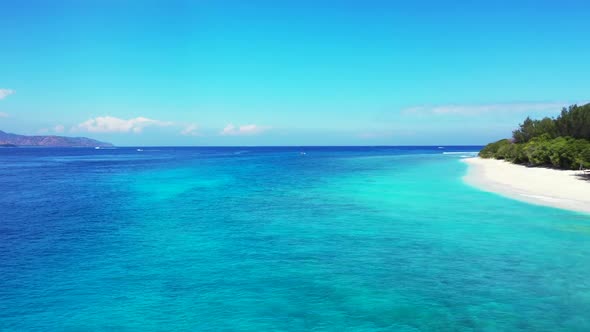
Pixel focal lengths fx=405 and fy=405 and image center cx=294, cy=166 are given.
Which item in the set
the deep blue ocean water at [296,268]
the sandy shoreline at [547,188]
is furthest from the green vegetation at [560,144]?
the deep blue ocean water at [296,268]

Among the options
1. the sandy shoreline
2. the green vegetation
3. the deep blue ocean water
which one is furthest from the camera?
the green vegetation

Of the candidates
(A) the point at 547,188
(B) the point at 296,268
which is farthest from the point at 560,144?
(B) the point at 296,268

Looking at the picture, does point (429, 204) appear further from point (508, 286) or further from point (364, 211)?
point (508, 286)

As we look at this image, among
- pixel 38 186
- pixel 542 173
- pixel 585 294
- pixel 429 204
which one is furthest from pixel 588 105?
pixel 38 186

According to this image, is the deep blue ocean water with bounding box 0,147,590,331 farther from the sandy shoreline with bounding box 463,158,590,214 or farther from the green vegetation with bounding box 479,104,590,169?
the green vegetation with bounding box 479,104,590,169

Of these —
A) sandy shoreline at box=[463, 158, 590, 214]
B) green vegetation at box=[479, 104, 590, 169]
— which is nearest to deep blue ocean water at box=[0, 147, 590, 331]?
sandy shoreline at box=[463, 158, 590, 214]

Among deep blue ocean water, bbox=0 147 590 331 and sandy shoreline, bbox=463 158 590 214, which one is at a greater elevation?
sandy shoreline, bbox=463 158 590 214

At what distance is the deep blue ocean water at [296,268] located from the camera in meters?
10.6

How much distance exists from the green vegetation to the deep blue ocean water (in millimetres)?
25802

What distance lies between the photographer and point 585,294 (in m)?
11.9

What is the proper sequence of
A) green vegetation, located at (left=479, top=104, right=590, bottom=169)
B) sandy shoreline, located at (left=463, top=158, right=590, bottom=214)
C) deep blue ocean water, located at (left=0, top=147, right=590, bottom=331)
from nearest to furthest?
deep blue ocean water, located at (left=0, top=147, right=590, bottom=331) < sandy shoreline, located at (left=463, top=158, right=590, bottom=214) < green vegetation, located at (left=479, top=104, right=590, bottom=169)

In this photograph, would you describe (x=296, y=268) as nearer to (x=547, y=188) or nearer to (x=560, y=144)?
(x=547, y=188)

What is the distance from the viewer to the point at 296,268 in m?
14.7

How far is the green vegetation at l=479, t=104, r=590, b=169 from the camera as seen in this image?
4719 centimetres
